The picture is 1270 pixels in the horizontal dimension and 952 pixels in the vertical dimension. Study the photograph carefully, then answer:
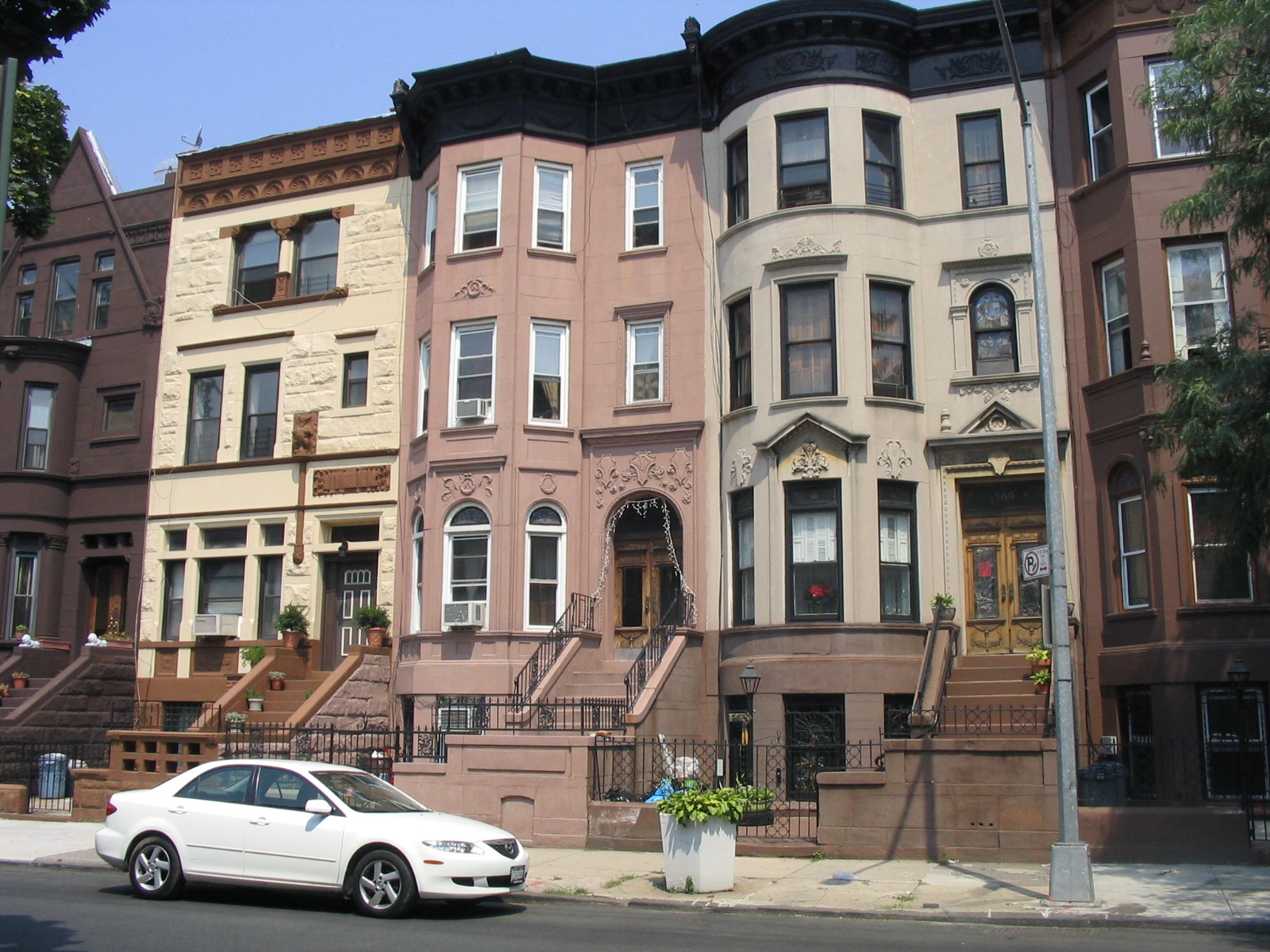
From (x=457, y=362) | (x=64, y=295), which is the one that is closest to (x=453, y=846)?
(x=457, y=362)

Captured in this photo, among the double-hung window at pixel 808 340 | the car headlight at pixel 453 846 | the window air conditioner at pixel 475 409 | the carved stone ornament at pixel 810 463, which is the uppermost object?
the double-hung window at pixel 808 340

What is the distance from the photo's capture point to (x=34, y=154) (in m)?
16.2

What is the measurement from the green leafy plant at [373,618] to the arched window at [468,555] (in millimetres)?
1878

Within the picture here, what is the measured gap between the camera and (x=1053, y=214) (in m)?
21.6

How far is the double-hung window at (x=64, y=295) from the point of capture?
99.7ft

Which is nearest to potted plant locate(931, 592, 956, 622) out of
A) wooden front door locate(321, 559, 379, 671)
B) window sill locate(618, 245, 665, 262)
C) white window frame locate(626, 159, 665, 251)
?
window sill locate(618, 245, 665, 262)

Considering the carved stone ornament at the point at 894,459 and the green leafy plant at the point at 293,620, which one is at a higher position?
the carved stone ornament at the point at 894,459

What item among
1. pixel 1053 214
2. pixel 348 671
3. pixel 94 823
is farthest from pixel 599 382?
pixel 94 823

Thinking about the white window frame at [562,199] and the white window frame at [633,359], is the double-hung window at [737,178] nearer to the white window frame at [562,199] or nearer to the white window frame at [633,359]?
the white window frame at [633,359]

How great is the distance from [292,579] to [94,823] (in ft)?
23.5

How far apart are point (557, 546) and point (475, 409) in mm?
3080

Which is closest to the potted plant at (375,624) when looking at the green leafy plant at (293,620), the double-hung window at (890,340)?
the green leafy plant at (293,620)

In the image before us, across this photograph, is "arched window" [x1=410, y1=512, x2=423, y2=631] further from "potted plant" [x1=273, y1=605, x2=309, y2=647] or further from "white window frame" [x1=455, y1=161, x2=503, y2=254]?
"white window frame" [x1=455, y1=161, x2=503, y2=254]

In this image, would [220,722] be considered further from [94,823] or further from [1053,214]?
[1053,214]
